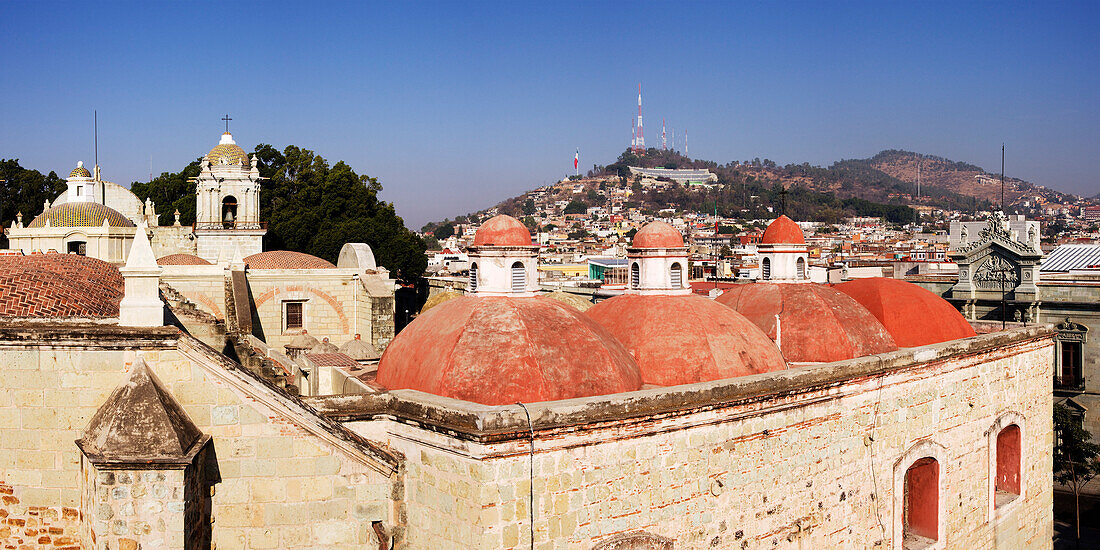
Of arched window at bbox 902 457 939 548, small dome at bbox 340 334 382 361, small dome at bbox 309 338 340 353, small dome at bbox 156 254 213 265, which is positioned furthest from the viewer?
small dome at bbox 156 254 213 265

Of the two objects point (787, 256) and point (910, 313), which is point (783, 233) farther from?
point (910, 313)

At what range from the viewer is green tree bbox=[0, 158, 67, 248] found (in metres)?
42.1

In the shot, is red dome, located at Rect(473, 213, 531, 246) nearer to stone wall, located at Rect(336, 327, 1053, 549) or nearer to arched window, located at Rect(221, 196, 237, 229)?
stone wall, located at Rect(336, 327, 1053, 549)

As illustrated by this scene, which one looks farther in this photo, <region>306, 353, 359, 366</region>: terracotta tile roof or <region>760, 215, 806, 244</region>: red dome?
<region>306, 353, 359, 366</region>: terracotta tile roof

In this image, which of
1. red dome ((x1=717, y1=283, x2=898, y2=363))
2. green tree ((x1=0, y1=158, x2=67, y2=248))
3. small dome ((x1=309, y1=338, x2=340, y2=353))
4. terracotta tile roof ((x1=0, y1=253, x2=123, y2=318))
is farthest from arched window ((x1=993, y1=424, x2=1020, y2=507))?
green tree ((x1=0, y1=158, x2=67, y2=248))

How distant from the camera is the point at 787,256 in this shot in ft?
51.6

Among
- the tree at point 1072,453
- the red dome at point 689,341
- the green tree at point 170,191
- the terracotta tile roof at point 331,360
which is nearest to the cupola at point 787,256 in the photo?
the red dome at point 689,341

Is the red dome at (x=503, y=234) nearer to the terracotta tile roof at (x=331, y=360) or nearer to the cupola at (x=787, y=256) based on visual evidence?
the terracotta tile roof at (x=331, y=360)

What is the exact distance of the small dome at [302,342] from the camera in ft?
76.1

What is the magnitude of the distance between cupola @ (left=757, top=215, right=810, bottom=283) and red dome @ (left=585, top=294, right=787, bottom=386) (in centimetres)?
353

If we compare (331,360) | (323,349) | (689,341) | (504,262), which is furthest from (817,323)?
(323,349)

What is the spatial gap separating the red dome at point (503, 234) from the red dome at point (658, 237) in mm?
2135

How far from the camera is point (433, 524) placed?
28.1ft

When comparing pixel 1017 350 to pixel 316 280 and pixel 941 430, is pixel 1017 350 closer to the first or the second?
pixel 941 430
